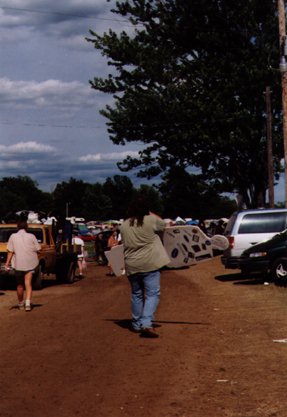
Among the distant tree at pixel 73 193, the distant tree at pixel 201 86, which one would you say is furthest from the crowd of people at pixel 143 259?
the distant tree at pixel 73 193

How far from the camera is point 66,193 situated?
178 metres

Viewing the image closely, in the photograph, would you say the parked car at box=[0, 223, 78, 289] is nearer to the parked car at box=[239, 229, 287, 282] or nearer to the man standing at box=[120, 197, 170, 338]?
the parked car at box=[239, 229, 287, 282]

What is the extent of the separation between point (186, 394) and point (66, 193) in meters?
171

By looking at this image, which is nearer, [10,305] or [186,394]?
[186,394]

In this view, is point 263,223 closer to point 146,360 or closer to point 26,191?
point 146,360

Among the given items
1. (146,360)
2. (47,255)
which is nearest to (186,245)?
(146,360)

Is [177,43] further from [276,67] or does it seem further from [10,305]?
[10,305]

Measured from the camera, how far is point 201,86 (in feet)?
129

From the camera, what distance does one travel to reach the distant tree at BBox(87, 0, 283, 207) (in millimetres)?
38750

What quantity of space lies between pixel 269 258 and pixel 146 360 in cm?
1197

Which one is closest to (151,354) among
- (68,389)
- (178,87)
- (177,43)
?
(68,389)

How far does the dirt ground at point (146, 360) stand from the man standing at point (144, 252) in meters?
0.61

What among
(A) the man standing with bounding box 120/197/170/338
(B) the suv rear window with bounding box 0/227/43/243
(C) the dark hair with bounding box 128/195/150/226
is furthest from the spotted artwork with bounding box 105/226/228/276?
(B) the suv rear window with bounding box 0/227/43/243

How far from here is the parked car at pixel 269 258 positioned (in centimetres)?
2050
